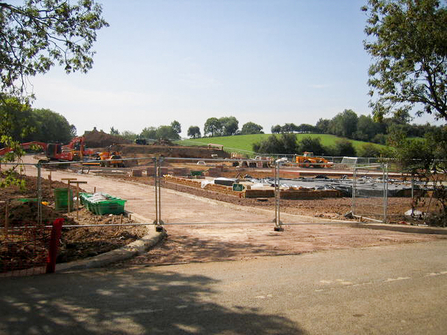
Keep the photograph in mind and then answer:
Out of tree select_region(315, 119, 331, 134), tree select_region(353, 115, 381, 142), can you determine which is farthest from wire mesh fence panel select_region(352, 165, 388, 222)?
tree select_region(315, 119, 331, 134)

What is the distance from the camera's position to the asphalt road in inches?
169

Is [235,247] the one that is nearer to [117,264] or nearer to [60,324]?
[117,264]

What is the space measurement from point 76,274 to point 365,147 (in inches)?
3336

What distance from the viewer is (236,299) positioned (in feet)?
17.1

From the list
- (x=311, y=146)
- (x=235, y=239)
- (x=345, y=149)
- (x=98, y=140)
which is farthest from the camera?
(x=345, y=149)

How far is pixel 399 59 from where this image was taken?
1383 cm

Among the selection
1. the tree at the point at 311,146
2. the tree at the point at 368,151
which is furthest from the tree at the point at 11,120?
the tree at the point at 311,146

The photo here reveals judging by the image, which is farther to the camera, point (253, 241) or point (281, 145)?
point (281, 145)

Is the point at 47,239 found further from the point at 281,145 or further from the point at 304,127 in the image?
the point at 304,127

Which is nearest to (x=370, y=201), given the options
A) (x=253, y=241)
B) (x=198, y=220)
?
(x=198, y=220)

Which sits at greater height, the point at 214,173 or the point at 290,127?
the point at 290,127

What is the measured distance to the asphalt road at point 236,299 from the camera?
430 cm

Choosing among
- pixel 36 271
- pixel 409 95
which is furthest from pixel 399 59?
pixel 36 271

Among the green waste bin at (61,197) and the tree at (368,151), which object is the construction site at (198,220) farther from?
the tree at (368,151)
